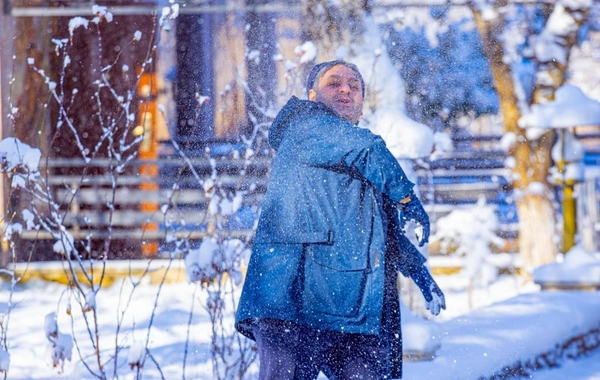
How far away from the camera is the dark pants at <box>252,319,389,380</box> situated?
2.69 meters

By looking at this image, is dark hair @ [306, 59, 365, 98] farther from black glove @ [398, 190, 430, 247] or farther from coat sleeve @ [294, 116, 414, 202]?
black glove @ [398, 190, 430, 247]

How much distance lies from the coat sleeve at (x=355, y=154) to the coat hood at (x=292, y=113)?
0.11 m

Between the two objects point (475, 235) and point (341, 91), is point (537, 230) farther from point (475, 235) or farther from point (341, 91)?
point (341, 91)

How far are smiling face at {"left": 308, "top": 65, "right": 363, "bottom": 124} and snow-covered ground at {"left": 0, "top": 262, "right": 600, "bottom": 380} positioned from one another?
4.25ft

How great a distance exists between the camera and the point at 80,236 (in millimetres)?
10703

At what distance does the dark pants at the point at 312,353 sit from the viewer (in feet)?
8.82

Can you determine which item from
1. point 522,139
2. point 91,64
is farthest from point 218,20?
point 522,139

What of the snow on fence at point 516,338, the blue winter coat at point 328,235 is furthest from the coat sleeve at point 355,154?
the snow on fence at point 516,338

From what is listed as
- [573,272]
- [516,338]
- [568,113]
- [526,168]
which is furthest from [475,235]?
[516,338]

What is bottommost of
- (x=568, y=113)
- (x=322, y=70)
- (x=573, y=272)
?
(x=573, y=272)

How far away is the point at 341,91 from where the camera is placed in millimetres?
2926

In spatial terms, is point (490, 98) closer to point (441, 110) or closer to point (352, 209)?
point (441, 110)

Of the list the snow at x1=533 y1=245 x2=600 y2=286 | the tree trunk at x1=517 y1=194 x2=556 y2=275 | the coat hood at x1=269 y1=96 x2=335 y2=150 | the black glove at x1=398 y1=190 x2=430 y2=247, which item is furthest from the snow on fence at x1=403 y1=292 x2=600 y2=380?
the tree trunk at x1=517 y1=194 x2=556 y2=275

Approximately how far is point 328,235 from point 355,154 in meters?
0.27
